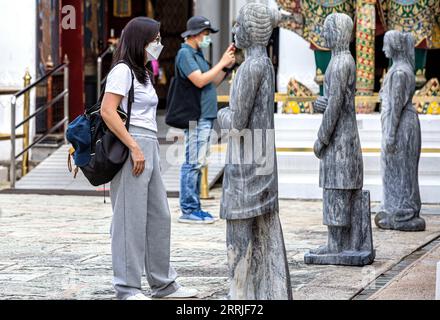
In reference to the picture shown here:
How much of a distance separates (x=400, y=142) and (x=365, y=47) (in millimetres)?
3841

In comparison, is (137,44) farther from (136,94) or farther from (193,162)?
(193,162)

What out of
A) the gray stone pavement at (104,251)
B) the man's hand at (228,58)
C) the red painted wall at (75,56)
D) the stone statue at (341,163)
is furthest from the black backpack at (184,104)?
the red painted wall at (75,56)

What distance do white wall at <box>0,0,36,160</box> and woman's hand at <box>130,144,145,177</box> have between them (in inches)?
379

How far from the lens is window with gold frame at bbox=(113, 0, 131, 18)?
66.1 feet

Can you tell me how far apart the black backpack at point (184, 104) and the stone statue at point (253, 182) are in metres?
4.22

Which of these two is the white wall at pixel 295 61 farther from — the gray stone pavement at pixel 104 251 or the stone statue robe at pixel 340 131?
the stone statue robe at pixel 340 131

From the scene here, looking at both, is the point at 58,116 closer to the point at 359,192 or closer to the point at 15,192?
the point at 15,192

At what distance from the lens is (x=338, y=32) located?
8.78 metres

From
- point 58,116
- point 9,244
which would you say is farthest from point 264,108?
point 58,116

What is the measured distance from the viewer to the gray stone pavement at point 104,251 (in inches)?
306

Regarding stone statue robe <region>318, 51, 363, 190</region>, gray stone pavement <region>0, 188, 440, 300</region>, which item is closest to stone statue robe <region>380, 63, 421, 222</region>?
gray stone pavement <region>0, 188, 440, 300</region>

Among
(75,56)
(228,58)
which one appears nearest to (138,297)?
(228,58)

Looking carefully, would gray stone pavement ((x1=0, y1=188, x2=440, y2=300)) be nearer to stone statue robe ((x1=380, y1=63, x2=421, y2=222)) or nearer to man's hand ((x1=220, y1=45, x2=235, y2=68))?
stone statue robe ((x1=380, y1=63, x2=421, y2=222))

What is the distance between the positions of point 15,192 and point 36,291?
6.72 m
